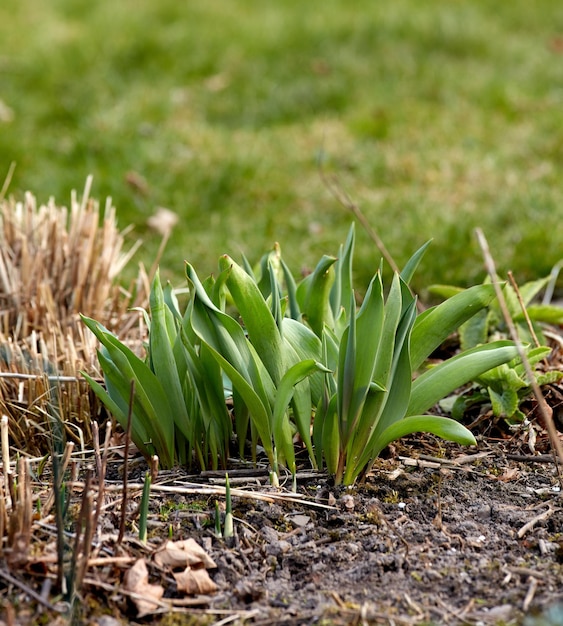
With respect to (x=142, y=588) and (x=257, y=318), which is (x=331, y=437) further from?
(x=142, y=588)

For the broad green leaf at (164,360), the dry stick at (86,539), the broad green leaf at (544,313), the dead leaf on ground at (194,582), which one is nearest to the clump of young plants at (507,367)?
the broad green leaf at (544,313)

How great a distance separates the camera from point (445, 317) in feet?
7.09

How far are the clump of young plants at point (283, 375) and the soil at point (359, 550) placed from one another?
0.12 meters

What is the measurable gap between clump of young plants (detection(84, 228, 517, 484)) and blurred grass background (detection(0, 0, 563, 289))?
161 centimetres

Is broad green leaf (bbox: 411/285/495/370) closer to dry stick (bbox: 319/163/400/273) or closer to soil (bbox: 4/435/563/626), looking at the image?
dry stick (bbox: 319/163/400/273)

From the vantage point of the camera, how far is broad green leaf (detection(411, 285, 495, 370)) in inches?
83.8

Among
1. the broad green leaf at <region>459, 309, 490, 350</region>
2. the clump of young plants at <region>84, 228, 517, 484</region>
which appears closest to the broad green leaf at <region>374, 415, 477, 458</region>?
the clump of young plants at <region>84, 228, 517, 484</region>

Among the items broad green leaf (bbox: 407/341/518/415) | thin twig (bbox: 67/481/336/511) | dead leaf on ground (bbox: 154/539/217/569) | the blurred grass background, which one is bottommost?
dead leaf on ground (bbox: 154/539/217/569)

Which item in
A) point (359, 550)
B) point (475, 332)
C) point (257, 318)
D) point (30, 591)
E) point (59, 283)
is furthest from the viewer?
point (59, 283)

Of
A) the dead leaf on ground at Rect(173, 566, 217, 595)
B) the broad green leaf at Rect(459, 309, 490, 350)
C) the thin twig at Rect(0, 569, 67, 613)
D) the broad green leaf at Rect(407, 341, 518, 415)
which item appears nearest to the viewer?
the thin twig at Rect(0, 569, 67, 613)

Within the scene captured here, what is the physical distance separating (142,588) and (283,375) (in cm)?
63

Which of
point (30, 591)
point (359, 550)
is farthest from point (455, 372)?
point (30, 591)

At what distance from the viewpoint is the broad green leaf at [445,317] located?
6.98ft

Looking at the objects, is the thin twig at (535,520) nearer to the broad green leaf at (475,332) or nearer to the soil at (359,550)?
the soil at (359,550)
